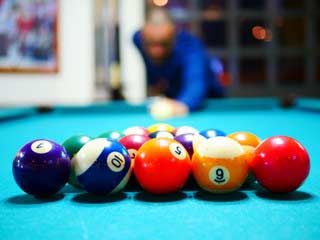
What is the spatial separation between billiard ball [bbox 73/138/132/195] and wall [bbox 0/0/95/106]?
6441 mm

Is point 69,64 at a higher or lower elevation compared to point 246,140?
higher

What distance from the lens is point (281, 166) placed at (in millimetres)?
1355

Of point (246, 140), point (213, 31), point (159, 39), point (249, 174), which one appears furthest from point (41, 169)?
point (213, 31)

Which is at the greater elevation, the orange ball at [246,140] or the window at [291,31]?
the window at [291,31]

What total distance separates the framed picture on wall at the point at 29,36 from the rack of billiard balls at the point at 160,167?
652 centimetres

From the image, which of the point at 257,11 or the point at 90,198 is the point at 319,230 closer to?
the point at 90,198

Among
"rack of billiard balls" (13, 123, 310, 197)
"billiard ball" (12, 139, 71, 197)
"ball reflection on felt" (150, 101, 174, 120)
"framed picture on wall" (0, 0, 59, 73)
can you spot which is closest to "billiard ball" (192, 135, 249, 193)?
"rack of billiard balls" (13, 123, 310, 197)

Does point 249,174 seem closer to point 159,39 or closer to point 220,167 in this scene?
point 220,167

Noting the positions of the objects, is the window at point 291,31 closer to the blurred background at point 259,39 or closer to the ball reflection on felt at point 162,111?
the blurred background at point 259,39

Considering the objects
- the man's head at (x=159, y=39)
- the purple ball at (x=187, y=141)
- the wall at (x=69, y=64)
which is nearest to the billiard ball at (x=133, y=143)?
Result: the purple ball at (x=187, y=141)

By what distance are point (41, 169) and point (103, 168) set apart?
0.61ft

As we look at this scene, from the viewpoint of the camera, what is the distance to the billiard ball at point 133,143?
1585mm

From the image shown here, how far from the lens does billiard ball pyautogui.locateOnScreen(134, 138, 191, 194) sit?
1350 millimetres

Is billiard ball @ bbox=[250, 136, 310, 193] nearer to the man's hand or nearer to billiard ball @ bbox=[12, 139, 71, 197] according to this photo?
billiard ball @ bbox=[12, 139, 71, 197]
